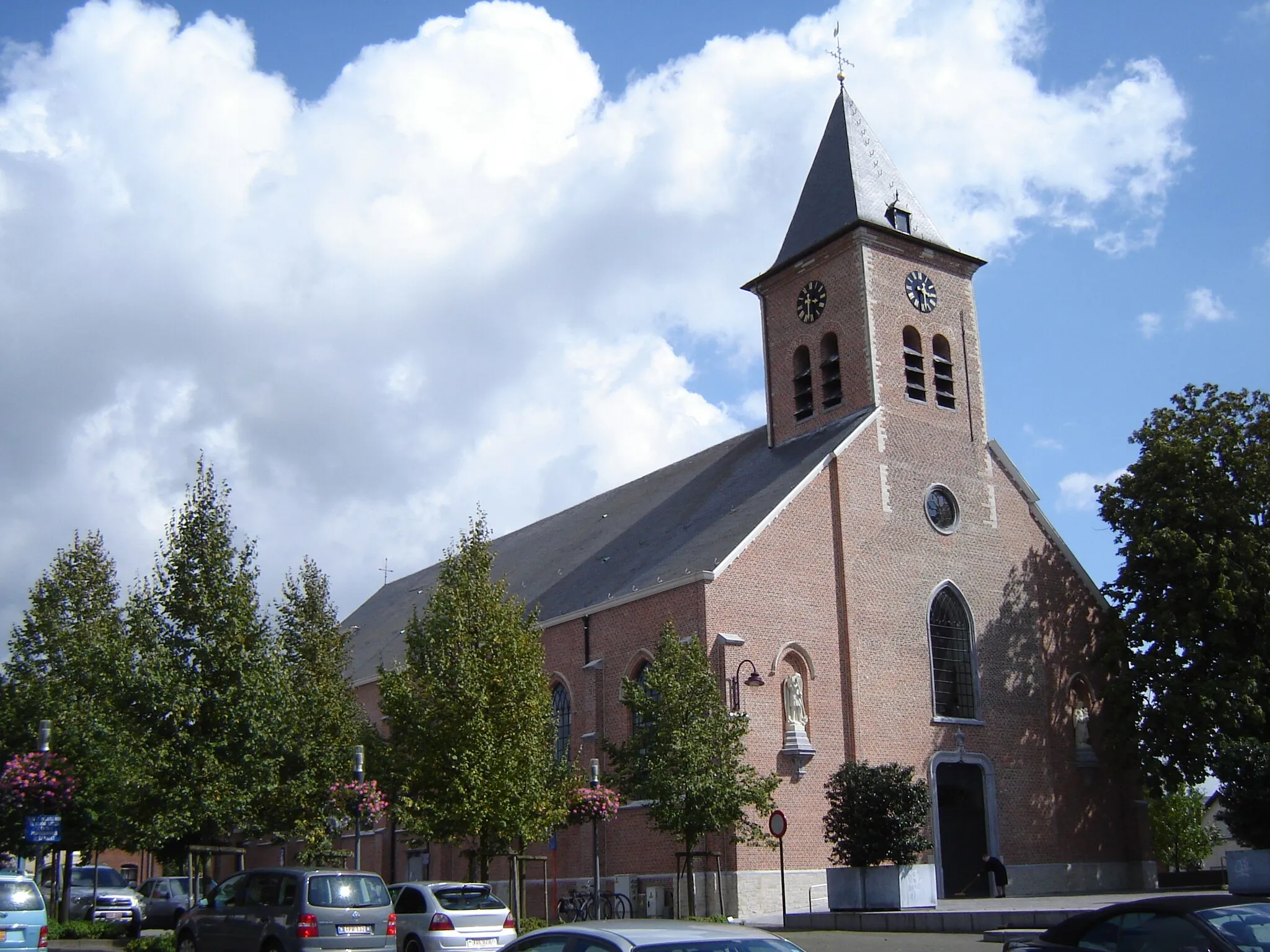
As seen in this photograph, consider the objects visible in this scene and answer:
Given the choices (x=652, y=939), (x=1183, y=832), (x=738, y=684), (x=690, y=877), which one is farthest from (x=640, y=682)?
(x=1183, y=832)

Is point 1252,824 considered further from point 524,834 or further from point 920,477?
point 524,834

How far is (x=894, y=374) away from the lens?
108 ft

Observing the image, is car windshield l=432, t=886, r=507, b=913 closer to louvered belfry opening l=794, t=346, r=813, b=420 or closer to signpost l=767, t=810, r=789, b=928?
signpost l=767, t=810, r=789, b=928

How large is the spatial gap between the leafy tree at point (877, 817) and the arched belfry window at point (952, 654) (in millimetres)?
6545

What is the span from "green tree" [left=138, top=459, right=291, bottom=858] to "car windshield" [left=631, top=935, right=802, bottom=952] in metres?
15.5

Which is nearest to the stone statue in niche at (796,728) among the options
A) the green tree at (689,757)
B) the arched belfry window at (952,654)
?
the green tree at (689,757)

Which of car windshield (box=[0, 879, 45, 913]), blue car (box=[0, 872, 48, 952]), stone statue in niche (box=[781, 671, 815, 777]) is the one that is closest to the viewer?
blue car (box=[0, 872, 48, 952])

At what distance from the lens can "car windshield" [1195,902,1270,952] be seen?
8867mm

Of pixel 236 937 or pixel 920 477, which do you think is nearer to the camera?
pixel 236 937

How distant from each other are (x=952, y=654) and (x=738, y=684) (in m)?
7.30

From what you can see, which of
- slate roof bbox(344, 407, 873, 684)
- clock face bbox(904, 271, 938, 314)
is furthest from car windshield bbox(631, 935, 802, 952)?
clock face bbox(904, 271, 938, 314)

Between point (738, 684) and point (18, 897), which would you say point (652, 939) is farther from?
point (738, 684)

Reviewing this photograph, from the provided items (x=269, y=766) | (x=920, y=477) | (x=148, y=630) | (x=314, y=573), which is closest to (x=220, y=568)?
(x=148, y=630)

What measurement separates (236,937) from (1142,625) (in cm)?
2373
